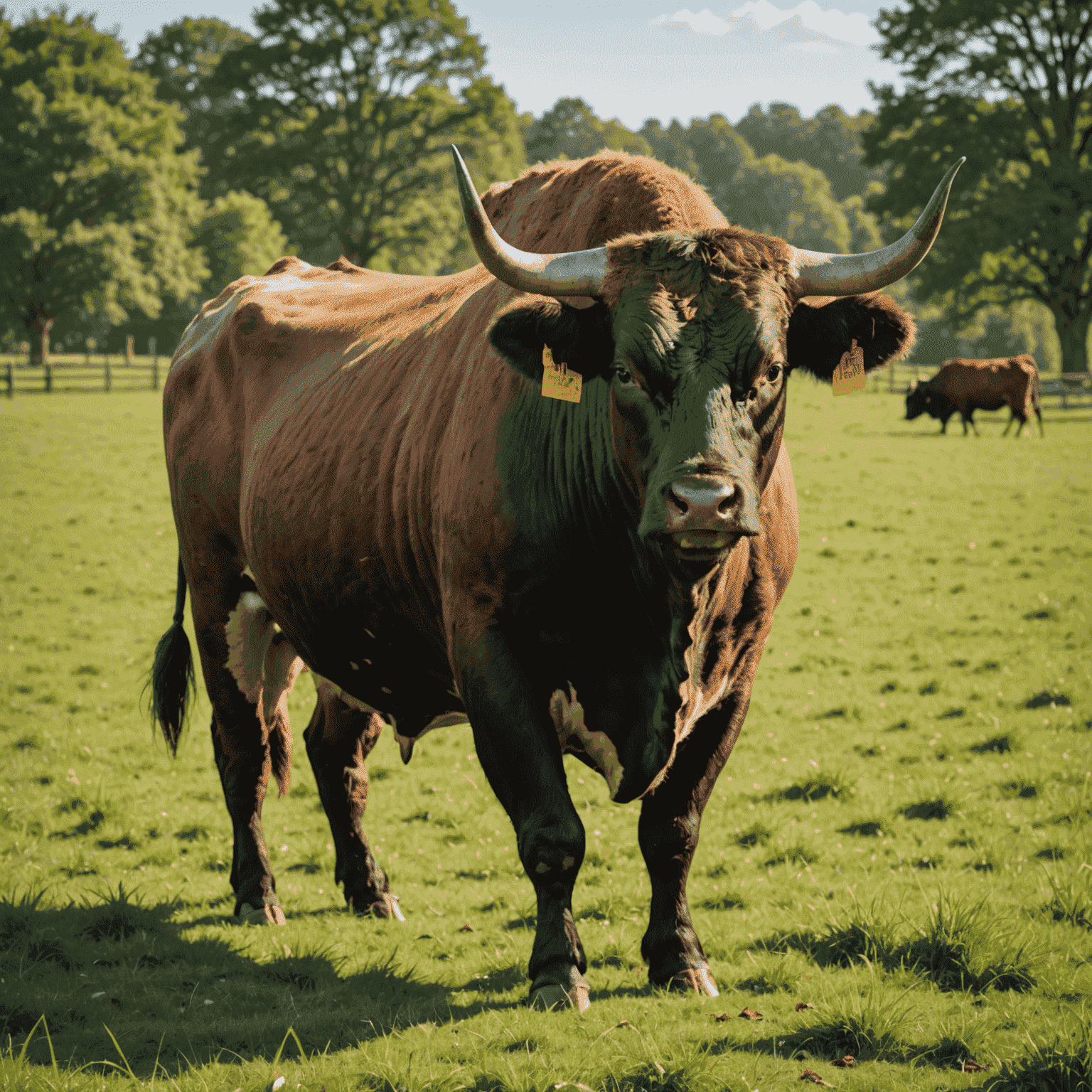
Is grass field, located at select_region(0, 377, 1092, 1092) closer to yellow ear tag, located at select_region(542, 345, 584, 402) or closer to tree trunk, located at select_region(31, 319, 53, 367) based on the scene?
yellow ear tag, located at select_region(542, 345, 584, 402)

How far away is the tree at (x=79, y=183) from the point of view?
44.5 m

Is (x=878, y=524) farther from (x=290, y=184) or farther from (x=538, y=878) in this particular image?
(x=290, y=184)

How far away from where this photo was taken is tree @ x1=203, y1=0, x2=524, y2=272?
44094 mm

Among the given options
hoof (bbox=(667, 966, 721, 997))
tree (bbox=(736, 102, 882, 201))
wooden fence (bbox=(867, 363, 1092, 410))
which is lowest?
hoof (bbox=(667, 966, 721, 997))

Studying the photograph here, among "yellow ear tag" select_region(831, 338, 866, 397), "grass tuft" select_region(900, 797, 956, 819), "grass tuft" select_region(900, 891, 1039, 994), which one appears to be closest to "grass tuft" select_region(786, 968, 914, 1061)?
"grass tuft" select_region(900, 891, 1039, 994)

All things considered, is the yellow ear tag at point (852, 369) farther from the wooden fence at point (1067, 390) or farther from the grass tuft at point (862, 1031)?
the wooden fence at point (1067, 390)

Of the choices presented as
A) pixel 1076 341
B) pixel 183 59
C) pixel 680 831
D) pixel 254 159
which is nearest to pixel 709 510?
pixel 680 831

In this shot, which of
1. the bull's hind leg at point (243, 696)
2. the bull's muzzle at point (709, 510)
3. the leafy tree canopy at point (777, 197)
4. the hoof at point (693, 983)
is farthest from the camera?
the leafy tree canopy at point (777, 197)

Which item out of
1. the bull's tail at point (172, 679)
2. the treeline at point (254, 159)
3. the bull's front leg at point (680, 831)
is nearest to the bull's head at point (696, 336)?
the bull's front leg at point (680, 831)

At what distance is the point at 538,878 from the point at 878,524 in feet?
42.8

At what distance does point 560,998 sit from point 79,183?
49107 mm

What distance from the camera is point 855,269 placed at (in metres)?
3.86

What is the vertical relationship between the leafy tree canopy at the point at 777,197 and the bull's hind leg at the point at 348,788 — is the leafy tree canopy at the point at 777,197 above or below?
above

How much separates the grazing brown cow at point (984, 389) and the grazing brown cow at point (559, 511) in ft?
82.0
